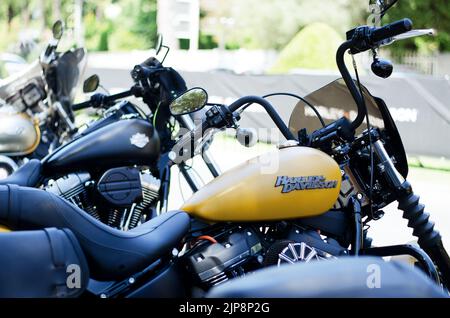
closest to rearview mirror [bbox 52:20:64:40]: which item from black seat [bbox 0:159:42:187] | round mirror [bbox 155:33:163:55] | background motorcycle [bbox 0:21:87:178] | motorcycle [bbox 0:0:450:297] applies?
background motorcycle [bbox 0:21:87:178]

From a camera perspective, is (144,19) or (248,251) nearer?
(248,251)

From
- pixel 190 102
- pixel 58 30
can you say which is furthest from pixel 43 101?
pixel 190 102

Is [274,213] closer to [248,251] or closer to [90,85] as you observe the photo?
[248,251]

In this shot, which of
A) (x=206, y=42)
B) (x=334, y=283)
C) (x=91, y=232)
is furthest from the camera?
(x=206, y=42)

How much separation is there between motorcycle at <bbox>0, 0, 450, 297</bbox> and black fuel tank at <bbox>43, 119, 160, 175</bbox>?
85 cm

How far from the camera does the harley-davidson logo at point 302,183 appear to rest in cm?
310

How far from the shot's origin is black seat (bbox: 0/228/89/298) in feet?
7.02

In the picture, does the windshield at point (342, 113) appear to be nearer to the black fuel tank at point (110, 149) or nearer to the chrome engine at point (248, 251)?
the chrome engine at point (248, 251)

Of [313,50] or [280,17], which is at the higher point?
[280,17]

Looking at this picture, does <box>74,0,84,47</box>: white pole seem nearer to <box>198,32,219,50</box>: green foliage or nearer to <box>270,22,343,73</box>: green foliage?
<box>270,22,343,73</box>: green foliage

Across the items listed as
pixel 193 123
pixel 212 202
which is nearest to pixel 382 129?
pixel 212 202

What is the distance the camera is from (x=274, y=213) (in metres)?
3.12

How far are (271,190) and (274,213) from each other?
0.35 ft

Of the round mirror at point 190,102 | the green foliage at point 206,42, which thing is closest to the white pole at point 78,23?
the round mirror at point 190,102
